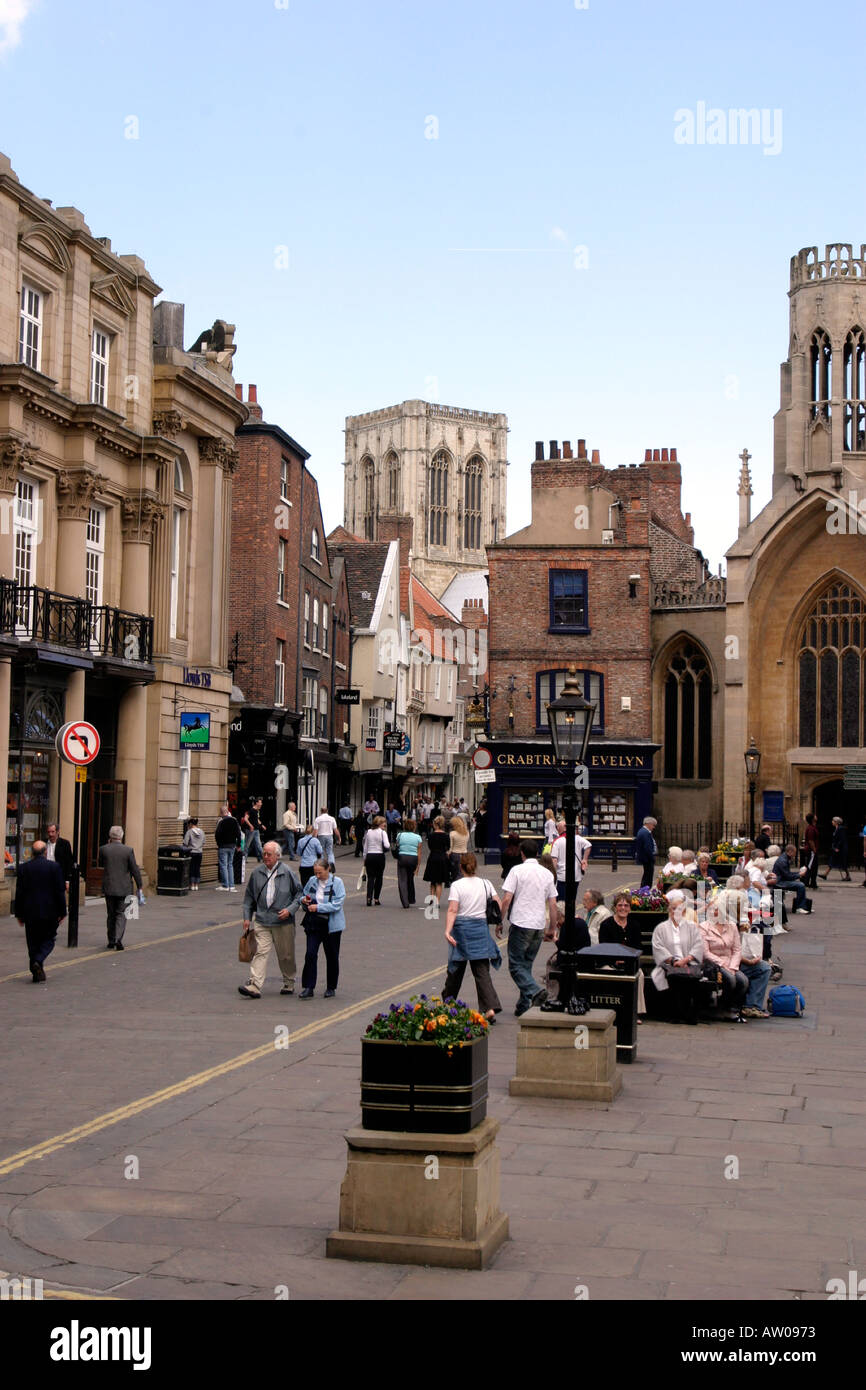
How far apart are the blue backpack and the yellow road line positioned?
13.7 feet

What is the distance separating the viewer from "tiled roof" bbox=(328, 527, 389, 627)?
64438 millimetres

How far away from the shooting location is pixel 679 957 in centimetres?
1516

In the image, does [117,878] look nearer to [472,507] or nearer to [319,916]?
[319,916]

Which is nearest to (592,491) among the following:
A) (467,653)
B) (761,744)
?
(761,744)

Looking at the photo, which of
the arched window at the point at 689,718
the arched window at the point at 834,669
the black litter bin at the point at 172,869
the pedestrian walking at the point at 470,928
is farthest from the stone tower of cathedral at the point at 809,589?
the pedestrian walking at the point at 470,928

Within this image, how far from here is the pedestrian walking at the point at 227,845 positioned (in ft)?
102

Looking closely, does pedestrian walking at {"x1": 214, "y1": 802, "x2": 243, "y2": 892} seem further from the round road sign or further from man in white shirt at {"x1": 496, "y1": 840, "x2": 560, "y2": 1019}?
man in white shirt at {"x1": 496, "y1": 840, "x2": 560, "y2": 1019}

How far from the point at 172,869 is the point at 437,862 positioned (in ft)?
19.2

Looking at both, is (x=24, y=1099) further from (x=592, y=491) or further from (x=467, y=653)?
(x=467, y=653)

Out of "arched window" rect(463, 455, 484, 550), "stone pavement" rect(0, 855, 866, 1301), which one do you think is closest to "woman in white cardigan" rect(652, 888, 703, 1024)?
"stone pavement" rect(0, 855, 866, 1301)

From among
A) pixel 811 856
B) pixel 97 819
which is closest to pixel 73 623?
pixel 97 819

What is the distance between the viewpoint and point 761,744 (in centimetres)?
5103

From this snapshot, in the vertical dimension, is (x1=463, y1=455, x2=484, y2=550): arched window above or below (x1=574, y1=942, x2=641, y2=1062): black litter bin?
above

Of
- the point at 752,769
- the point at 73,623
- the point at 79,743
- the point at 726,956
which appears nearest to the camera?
the point at 726,956
